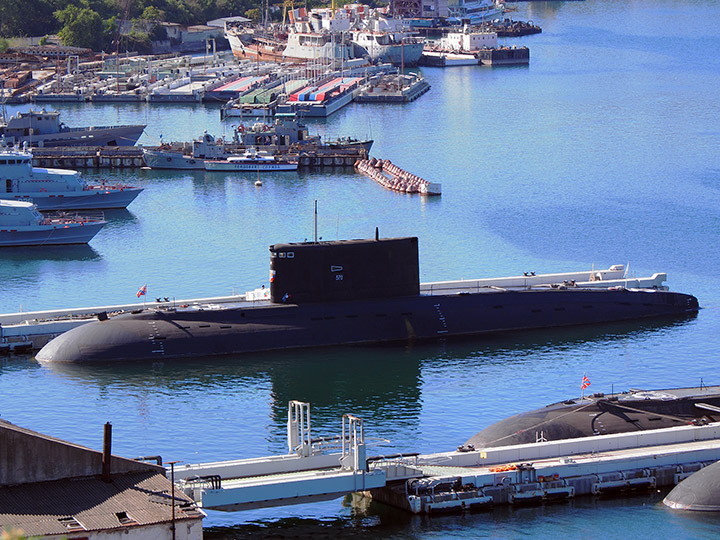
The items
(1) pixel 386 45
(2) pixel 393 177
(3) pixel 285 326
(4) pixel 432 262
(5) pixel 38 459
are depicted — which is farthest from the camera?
(1) pixel 386 45

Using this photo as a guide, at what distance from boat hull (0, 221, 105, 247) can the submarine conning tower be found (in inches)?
778

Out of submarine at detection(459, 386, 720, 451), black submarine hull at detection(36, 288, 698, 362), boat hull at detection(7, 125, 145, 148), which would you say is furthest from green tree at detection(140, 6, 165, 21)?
submarine at detection(459, 386, 720, 451)

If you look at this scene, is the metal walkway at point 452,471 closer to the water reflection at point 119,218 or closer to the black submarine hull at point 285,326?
the black submarine hull at point 285,326

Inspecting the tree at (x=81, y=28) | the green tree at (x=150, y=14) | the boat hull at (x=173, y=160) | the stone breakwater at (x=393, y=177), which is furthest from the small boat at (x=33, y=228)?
the green tree at (x=150, y=14)

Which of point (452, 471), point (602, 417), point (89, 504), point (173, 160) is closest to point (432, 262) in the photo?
point (602, 417)

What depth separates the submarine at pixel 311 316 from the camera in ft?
121

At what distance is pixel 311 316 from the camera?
3812cm

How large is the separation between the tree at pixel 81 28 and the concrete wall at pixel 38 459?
115 metres

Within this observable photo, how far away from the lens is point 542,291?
4162 cm

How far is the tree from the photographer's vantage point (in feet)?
430

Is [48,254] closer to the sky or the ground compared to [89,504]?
closer to the sky

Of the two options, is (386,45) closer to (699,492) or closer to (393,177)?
(393,177)

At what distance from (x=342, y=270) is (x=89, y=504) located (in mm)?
16676

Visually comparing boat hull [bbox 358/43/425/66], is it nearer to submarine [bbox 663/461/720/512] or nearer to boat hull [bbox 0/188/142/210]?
boat hull [bbox 0/188/142/210]
